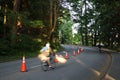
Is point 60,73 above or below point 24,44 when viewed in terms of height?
below

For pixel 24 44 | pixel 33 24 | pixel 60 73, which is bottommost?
pixel 60 73

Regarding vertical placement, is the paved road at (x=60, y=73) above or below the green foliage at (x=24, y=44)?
below

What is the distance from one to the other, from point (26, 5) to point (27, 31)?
164 inches

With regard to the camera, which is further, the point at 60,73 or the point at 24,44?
the point at 24,44

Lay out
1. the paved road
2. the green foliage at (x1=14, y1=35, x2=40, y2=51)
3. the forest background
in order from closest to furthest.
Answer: the paved road → the forest background → the green foliage at (x1=14, y1=35, x2=40, y2=51)

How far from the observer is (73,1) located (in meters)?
53.0

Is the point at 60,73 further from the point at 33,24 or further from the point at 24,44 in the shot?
the point at 33,24

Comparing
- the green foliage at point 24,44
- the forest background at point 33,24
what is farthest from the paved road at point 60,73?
the green foliage at point 24,44

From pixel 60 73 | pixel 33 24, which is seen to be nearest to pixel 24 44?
pixel 33 24

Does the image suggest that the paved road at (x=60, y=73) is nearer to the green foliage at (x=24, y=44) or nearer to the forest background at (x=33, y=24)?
the forest background at (x=33, y=24)

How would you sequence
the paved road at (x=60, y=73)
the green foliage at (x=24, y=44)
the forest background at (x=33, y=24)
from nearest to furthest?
the paved road at (x=60, y=73), the forest background at (x=33, y=24), the green foliage at (x=24, y=44)

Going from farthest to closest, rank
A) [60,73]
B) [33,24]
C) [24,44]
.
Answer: [33,24] < [24,44] < [60,73]

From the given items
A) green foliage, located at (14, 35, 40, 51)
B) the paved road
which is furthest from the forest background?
the paved road

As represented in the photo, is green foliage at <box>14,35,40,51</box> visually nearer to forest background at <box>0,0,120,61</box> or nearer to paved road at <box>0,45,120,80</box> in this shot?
forest background at <box>0,0,120,61</box>
